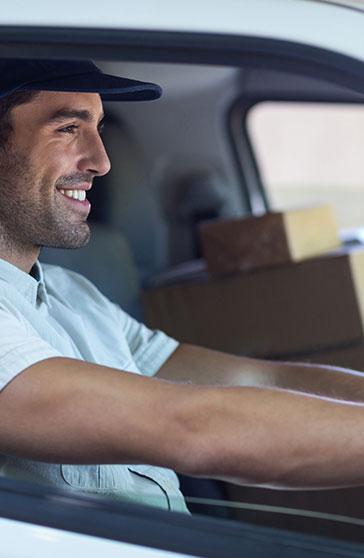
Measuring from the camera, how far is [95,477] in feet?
5.71

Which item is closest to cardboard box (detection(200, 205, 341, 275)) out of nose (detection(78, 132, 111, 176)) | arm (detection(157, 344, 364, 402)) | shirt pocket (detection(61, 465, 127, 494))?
arm (detection(157, 344, 364, 402))

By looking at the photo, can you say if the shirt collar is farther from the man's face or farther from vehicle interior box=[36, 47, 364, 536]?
vehicle interior box=[36, 47, 364, 536]

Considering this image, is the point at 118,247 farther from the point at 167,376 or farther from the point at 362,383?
the point at 362,383

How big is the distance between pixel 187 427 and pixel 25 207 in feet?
1.73

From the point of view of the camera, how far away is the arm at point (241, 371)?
2195mm

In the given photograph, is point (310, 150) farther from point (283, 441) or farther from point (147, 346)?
point (283, 441)

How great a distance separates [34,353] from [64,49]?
375 millimetres

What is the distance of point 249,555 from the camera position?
1.36 metres

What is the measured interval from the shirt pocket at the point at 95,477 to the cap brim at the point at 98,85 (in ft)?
1.76

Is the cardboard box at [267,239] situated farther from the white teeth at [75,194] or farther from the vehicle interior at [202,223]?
the white teeth at [75,194]

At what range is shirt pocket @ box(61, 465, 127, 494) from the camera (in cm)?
170

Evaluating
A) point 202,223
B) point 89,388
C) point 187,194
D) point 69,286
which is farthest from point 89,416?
point 187,194

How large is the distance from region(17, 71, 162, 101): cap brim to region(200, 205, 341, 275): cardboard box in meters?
1.12

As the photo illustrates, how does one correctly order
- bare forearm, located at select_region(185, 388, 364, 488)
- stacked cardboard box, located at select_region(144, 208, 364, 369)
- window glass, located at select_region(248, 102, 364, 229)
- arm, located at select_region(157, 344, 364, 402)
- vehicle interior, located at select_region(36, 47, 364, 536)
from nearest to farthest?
bare forearm, located at select_region(185, 388, 364, 488), arm, located at select_region(157, 344, 364, 402), stacked cardboard box, located at select_region(144, 208, 364, 369), vehicle interior, located at select_region(36, 47, 364, 536), window glass, located at select_region(248, 102, 364, 229)
